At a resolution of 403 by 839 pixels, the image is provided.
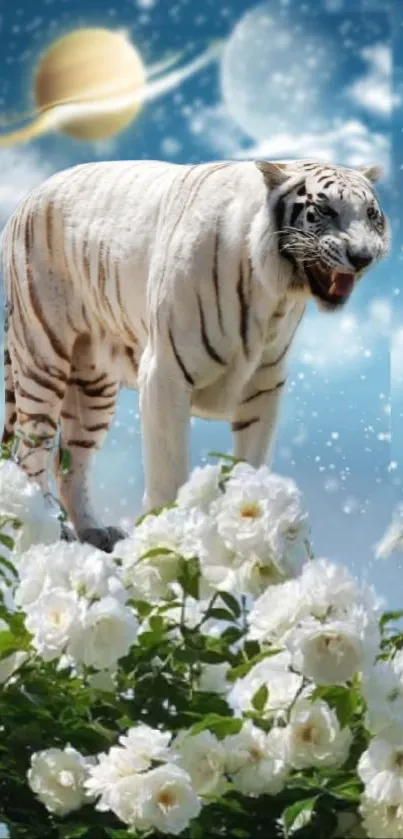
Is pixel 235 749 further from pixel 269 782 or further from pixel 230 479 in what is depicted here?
pixel 230 479

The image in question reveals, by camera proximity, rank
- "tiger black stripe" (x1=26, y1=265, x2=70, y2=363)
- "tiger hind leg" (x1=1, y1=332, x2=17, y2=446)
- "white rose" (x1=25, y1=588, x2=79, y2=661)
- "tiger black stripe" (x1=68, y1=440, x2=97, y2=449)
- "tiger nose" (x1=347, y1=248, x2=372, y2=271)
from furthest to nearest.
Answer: "tiger black stripe" (x1=68, y1=440, x2=97, y2=449), "tiger hind leg" (x1=1, y1=332, x2=17, y2=446), "tiger black stripe" (x1=26, y1=265, x2=70, y2=363), "tiger nose" (x1=347, y1=248, x2=372, y2=271), "white rose" (x1=25, y1=588, x2=79, y2=661)

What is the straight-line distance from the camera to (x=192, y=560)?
5.03ft

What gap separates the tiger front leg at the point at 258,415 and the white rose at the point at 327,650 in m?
2.63

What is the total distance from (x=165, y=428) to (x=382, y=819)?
243 centimetres

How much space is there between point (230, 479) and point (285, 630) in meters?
0.17

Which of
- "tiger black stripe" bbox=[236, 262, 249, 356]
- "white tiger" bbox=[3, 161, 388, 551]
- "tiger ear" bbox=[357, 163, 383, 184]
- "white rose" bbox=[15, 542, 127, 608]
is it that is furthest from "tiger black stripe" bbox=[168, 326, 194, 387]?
"white rose" bbox=[15, 542, 127, 608]

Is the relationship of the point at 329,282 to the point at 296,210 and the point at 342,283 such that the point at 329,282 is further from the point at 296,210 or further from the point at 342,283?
the point at 296,210

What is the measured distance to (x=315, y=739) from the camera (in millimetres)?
1436

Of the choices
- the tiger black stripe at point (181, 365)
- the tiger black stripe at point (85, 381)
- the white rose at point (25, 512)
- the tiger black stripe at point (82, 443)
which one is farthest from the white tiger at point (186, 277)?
the white rose at point (25, 512)

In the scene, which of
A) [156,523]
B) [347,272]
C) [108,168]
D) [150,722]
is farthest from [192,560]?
[108,168]

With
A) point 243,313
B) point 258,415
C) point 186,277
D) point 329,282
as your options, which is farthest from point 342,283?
point 258,415

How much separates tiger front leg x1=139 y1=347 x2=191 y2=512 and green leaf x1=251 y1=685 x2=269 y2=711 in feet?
7.69

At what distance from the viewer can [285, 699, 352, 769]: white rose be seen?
143 centimetres

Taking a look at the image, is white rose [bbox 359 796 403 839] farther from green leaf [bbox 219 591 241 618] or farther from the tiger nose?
the tiger nose
